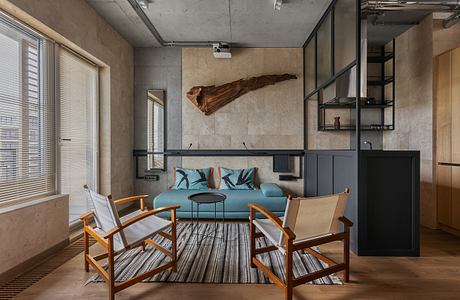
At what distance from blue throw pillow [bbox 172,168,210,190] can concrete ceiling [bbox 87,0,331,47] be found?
2.39 m

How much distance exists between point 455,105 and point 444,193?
1178 mm

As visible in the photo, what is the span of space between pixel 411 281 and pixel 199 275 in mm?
1860

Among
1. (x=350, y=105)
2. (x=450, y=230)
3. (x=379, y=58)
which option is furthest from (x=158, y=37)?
(x=450, y=230)

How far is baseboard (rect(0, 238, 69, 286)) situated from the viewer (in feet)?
6.51

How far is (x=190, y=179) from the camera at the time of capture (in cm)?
414

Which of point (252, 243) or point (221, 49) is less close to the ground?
point (221, 49)

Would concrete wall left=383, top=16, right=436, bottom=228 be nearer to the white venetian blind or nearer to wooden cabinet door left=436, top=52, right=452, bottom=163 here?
wooden cabinet door left=436, top=52, right=452, bottom=163

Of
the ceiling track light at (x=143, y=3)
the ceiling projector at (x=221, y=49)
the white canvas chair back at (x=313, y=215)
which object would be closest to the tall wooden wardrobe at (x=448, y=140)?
the white canvas chair back at (x=313, y=215)

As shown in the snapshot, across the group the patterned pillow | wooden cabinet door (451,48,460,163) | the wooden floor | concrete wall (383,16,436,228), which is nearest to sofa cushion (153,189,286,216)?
the patterned pillow

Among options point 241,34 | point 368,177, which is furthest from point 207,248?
point 241,34

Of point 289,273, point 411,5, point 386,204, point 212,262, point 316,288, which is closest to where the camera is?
point 289,273

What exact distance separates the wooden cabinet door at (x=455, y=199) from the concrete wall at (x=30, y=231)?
15.7 ft

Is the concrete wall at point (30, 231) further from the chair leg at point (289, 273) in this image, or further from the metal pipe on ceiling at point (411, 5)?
the metal pipe on ceiling at point (411, 5)

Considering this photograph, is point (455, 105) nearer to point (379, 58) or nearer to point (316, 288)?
point (379, 58)
